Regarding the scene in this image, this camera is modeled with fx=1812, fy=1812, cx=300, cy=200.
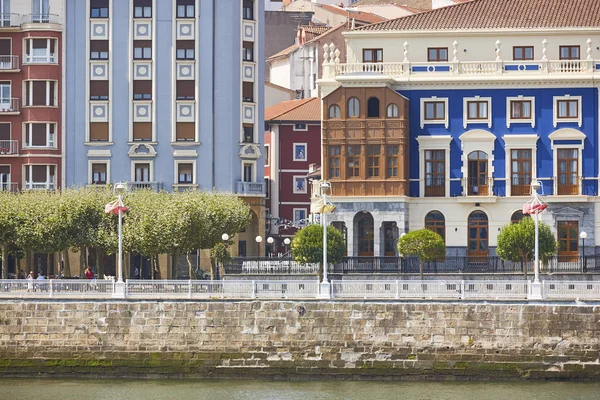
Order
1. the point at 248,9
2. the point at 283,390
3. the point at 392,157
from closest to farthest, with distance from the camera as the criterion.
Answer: the point at 283,390 → the point at 392,157 → the point at 248,9

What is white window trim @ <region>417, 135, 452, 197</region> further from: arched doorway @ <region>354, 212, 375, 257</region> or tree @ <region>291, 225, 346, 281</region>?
tree @ <region>291, 225, 346, 281</region>

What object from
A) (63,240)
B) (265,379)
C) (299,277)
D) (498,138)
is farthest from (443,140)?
(265,379)

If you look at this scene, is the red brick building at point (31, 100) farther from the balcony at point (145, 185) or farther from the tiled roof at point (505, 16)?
the tiled roof at point (505, 16)

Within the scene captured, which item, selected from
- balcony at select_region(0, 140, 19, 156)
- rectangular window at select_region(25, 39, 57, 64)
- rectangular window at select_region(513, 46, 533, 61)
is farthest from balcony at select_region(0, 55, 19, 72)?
rectangular window at select_region(513, 46, 533, 61)

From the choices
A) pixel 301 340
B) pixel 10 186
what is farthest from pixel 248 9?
pixel 301 340

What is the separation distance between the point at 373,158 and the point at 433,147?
3.16 m

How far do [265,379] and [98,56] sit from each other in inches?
1392

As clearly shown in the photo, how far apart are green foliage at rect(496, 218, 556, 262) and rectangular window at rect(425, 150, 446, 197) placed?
843 centimetres

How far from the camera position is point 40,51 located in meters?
98.6

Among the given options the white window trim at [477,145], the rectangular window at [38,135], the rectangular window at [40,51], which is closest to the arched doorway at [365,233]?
the white window trim at [477,145]

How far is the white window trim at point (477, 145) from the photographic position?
293 feet

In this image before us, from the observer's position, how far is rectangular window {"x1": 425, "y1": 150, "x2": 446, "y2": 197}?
8975 centimetres

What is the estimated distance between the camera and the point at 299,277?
8356 centimetres

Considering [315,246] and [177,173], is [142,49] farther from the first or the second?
[315,246]
